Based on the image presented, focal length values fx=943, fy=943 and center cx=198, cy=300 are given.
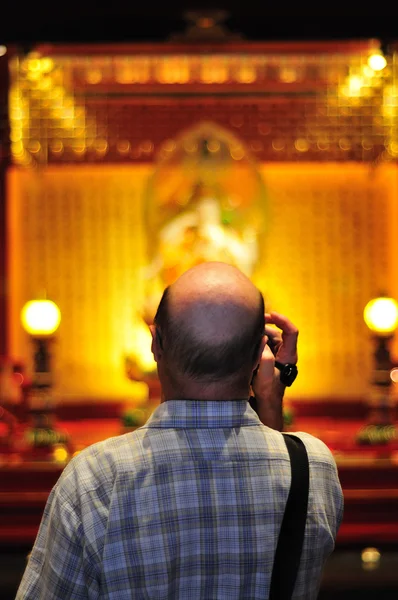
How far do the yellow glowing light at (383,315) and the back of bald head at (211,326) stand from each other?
2.95 metres

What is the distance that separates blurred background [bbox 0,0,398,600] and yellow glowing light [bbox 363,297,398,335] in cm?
49

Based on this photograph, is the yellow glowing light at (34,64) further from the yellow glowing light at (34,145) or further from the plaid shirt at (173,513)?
the plaid shirt at (173,513)

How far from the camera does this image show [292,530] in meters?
1.06

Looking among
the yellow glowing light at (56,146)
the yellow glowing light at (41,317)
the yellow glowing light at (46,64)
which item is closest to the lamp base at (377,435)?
the yellow glowing light at (41,317)

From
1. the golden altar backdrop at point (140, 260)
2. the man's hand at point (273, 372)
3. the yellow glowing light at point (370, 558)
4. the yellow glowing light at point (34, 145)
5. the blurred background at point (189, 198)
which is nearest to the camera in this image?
the man's hand at point (273, 372)

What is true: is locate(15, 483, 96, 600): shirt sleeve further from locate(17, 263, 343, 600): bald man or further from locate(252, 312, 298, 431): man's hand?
locate(252, 312, 298, 431): man's hand

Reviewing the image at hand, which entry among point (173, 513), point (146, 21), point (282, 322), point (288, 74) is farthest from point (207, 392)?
point (288, 74)

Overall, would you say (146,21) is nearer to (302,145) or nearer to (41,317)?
(41,317)

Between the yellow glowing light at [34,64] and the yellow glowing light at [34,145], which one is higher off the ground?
the yellow glowing light at [34,64]

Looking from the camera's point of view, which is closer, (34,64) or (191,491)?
(191,491)

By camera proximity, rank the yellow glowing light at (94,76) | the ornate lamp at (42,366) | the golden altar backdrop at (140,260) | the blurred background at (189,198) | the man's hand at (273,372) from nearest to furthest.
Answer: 1. the man's hand at (273,372)
2. the ornate lamp at (42,366)
3. the blurred background at (189,198)
4. the yellow glowing light at (94,76)
5. the golden altar backdrop at (140,260)

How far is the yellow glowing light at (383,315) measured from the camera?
3.95 m

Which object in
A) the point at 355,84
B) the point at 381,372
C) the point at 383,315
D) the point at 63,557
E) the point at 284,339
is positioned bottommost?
the point at 381,372

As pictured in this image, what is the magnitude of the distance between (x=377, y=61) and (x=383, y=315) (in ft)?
4.62
